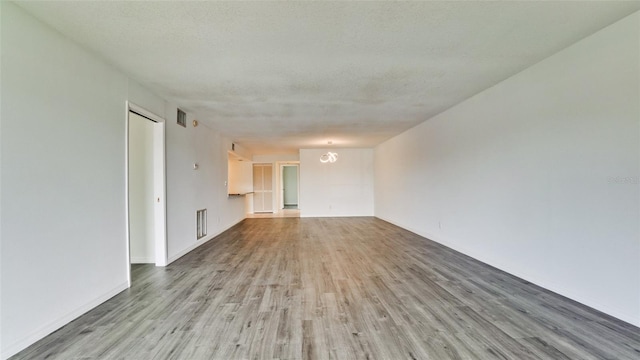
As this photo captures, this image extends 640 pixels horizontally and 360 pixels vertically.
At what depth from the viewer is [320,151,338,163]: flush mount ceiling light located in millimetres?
8711

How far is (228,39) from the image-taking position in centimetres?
239

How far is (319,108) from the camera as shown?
4.52 meters

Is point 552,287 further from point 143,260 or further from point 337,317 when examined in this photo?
point 143,260

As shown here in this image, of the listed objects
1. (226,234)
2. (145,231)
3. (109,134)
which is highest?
(109,134)

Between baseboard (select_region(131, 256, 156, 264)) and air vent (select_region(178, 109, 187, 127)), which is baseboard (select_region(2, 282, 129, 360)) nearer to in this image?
baseboard (select_region(131, 256, 156, 264))

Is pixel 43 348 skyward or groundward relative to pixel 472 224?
groundward

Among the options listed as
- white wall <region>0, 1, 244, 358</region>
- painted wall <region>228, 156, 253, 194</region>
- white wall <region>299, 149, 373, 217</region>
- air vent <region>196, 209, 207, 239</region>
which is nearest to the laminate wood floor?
white wall <region>0, 1, 244, 358</region>

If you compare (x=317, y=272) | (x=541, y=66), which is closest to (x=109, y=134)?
(x=317, y=272)

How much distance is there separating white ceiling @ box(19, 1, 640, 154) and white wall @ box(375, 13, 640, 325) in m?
0.29

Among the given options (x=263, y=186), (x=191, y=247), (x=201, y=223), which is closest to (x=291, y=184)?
(x=263, y=186)

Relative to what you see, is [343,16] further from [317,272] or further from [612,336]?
[612,336]

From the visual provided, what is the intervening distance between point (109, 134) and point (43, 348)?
1924 mm

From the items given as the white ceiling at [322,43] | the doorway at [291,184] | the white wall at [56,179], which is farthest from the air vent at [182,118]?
the doorway at [291,184]

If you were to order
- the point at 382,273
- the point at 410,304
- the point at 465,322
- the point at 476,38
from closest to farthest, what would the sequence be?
the point at 465,322, the point at 476,38, the point at 410,304, the point at 382,273
